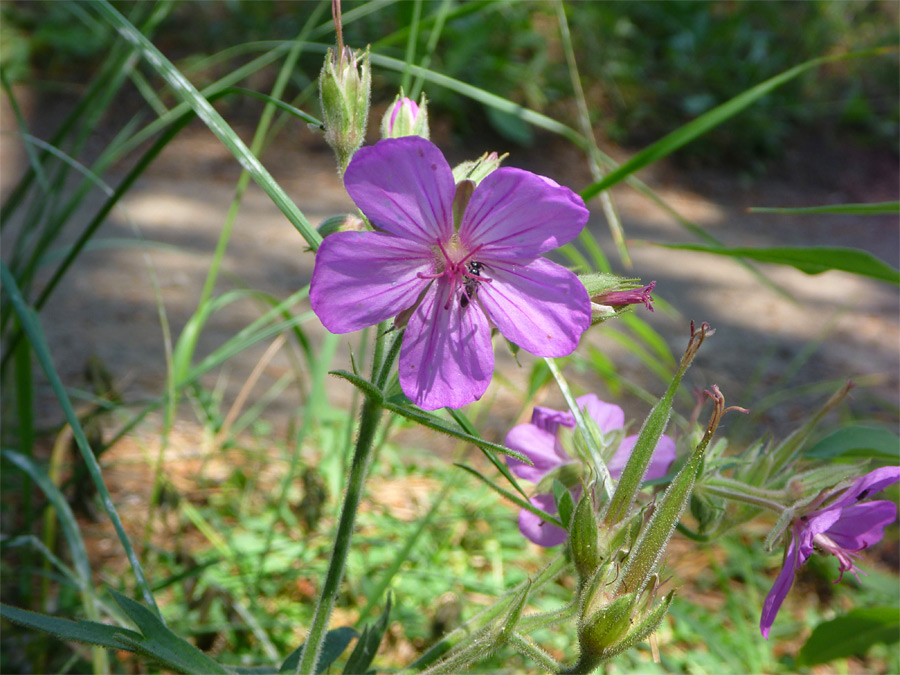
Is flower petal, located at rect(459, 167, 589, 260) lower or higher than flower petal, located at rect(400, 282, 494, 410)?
higher

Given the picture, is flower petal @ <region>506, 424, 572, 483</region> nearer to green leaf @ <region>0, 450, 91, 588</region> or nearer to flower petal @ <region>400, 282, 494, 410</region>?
flower petal @ <region>400, 282, 494, 410</region>

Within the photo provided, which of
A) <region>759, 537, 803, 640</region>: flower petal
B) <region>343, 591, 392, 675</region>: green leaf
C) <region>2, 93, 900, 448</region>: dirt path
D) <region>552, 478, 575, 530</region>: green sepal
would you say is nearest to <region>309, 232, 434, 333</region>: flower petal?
<region>552, 478, 575, 530</region>: green sepal

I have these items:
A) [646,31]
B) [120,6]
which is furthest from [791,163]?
[120,6]

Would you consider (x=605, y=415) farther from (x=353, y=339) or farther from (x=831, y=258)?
(x=353, y=339)

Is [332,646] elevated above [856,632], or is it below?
above

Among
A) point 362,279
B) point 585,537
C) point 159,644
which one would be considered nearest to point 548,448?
point 585,537

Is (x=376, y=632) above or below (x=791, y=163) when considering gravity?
above

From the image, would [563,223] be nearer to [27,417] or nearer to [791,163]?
[27,417]
